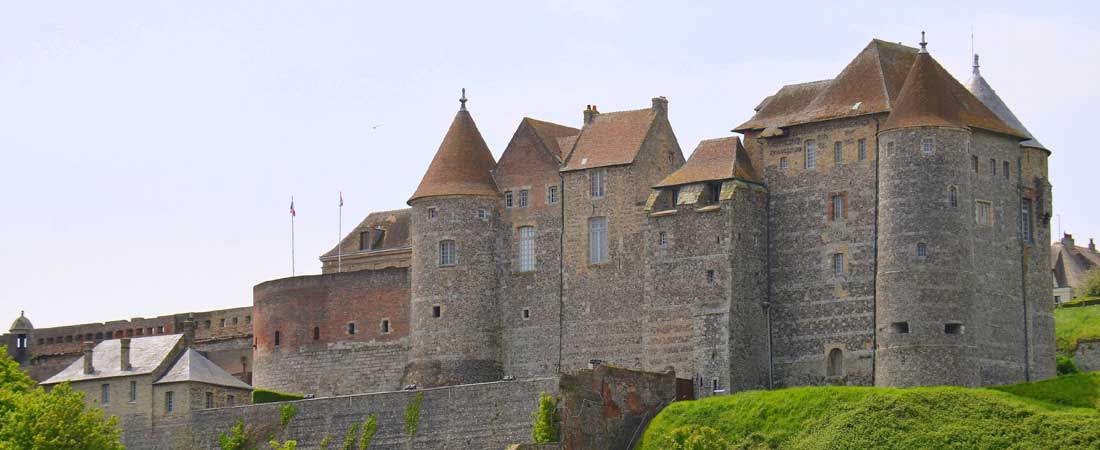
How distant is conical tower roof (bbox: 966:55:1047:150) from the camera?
85875 millimetres

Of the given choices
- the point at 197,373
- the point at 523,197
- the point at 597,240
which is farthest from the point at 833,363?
the point at 197,373

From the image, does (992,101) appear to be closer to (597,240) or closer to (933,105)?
(933,105)

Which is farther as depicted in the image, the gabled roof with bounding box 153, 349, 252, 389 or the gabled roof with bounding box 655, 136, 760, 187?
the gabled roof with bounding box 153, 349, 252, 389

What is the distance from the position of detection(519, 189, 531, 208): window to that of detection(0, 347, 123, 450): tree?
693 inches

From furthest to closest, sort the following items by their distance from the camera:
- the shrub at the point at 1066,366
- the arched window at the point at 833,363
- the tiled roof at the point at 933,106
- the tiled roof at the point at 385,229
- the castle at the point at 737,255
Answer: the tiled roof at the point at 385,229 < the shrub at the point at 1066,366 < the arched window at the point at 833,363 < the tiled roof at the point at 933,106 < the castle at the point at 737,255

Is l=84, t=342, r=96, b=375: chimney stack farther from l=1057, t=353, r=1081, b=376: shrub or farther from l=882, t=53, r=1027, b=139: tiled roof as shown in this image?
l=1057, t=353, r=1081, b=376: shrub

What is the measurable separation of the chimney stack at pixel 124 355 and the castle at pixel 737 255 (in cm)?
691

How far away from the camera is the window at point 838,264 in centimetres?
8300

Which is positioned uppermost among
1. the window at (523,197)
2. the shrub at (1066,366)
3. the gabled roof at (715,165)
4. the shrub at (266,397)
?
the gabled roof at (715,165)

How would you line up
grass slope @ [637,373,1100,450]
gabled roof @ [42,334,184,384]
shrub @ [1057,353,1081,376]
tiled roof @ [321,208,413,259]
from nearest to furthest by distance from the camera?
grass slope @ [637,373,1100,450] → shrub @ [1057,353,1081,376] → gabled roof @ [42,334,184,384] → tiled roof @ [321,208,413,259]

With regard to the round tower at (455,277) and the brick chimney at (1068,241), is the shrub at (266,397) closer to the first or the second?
the round tower at (455,277)

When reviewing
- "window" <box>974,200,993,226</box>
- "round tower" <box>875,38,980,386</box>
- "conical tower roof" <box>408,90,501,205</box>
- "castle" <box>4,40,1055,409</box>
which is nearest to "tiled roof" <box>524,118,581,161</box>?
"castle" <box>4,40,1055,409</box>

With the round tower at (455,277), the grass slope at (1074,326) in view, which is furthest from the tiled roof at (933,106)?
the round tower at (455,277)

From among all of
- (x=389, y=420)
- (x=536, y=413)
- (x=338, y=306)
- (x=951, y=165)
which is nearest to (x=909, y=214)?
(x=951, y=165)
